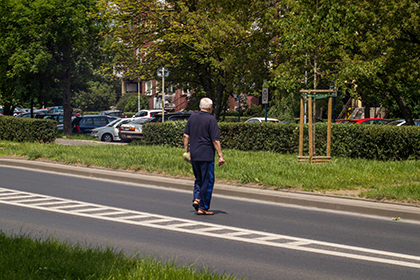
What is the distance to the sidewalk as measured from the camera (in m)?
8.63

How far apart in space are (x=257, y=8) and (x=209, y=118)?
16365mm

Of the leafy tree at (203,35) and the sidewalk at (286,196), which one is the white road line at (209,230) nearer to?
the sidewalk at (286,196)

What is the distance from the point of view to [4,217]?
791cm

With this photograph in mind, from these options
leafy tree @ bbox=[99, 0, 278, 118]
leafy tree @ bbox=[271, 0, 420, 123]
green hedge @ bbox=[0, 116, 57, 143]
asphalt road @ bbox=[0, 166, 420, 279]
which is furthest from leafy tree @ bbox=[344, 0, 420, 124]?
green hedge @ bbox=[0, 116, 57, 143]

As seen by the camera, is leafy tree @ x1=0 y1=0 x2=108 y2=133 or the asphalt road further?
leafy tree @ x1=0 y1=0 x2=108 y2=133

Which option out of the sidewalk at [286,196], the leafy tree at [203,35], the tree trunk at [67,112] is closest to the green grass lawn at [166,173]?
the sidewalk at [286,196]

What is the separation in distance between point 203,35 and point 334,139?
415 inches

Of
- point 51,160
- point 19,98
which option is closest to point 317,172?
point 51,160

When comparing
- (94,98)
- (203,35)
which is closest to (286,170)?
(203,35)

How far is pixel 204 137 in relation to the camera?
820cm

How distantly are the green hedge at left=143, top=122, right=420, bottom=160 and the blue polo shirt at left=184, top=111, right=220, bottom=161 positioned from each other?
8.10m

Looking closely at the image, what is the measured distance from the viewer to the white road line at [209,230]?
6.05 metres

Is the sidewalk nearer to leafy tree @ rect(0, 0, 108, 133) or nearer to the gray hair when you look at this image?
the gray hair

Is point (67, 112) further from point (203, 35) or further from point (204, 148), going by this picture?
point (204, 148)
